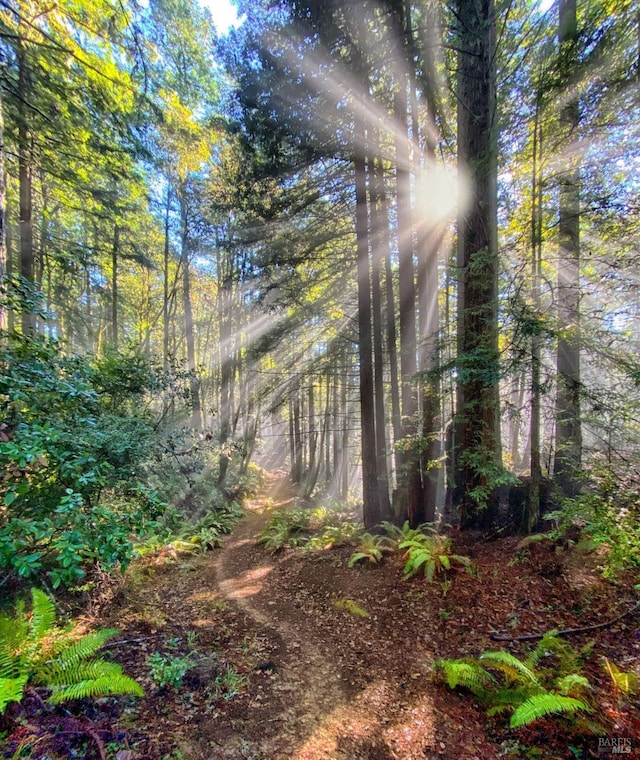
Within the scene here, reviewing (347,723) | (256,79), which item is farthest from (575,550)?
(256,79)

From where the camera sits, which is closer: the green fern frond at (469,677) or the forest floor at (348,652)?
the forest floor at (348,652)

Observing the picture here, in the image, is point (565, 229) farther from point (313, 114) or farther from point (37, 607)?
point (37, 607)

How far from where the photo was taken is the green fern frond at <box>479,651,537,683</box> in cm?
299

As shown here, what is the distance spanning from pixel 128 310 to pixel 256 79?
52.6 feet

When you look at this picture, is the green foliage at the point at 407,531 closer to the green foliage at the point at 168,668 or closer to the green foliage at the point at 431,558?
the green foliage at the point at 431,558

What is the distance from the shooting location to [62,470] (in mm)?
2775

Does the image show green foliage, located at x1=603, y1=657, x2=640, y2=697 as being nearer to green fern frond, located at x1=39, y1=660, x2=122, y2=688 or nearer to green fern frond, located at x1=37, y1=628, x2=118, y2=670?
green fern frond, located at x1=39, y1=660, x2=122, y2=688

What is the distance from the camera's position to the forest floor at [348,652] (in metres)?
2.66

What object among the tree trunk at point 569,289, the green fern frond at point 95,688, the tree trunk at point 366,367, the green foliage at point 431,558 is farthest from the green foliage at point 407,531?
the green fern frond at point 95,688

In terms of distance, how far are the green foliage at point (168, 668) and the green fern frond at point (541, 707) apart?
291 centimetres

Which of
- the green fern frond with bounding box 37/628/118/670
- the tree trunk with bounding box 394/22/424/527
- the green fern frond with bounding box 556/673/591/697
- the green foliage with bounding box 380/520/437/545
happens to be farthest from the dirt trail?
the tree trunk with bounding box 394/22/424/527

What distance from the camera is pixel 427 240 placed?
26.8ft

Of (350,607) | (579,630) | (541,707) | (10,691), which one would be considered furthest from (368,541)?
(10,691)

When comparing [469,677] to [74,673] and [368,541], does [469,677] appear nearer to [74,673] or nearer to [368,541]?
[74,673]
